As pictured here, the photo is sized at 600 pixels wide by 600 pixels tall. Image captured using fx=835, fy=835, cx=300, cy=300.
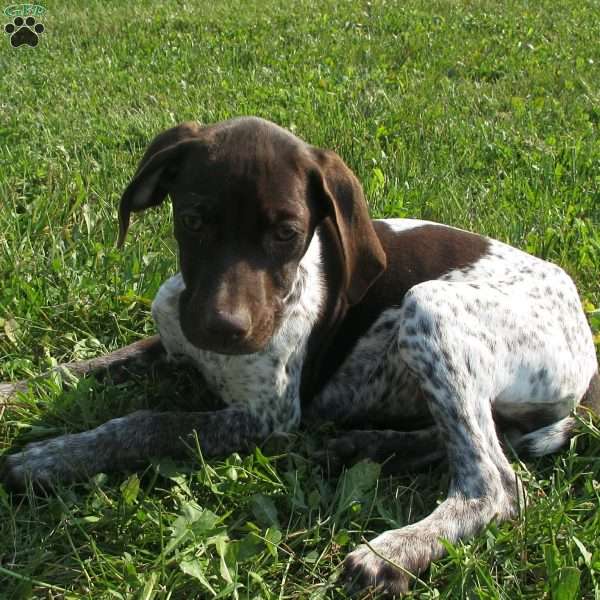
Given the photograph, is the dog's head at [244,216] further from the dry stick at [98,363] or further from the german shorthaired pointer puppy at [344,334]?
the dry stick at [98,363]

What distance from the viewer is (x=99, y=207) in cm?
517

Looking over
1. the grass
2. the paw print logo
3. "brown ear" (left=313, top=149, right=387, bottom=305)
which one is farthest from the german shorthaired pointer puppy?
the paw print logo

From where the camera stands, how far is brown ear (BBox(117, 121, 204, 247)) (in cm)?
333

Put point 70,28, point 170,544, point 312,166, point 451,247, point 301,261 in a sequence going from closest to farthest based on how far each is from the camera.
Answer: point 170,544 < point 312,166 < point 301,261 < point 451,247 < point 70,28

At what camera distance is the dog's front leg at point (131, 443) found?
322cm

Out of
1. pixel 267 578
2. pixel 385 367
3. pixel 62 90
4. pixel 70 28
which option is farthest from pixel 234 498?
pixel 70 28

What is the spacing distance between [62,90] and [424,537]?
5733 millimetres

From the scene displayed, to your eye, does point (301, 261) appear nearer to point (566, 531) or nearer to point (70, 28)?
point (566, 531)

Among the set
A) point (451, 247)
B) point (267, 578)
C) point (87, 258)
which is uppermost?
point (451, 247)

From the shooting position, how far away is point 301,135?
21.2ft

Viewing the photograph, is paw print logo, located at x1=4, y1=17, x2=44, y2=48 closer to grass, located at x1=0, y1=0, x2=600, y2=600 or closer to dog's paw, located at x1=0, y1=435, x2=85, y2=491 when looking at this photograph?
grass, located at x1=0, y1=0, x2=600, y2=600

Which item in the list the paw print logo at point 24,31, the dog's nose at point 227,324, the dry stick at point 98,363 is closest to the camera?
the dog's nose at point 227,324

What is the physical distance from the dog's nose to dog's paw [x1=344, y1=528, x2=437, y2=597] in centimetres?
90

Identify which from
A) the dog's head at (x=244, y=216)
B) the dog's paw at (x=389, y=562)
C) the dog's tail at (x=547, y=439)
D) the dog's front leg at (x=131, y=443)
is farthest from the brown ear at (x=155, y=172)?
the dog's tail at (x=547, y=439)
